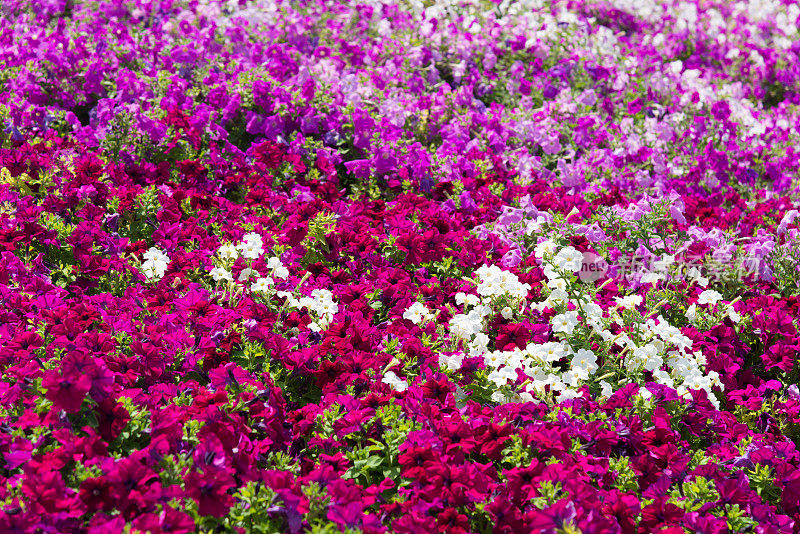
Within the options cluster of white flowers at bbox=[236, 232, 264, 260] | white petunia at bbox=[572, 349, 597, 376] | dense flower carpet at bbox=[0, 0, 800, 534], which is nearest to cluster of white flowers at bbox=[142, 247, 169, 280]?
dense flower carpet at bbox=[0, 0, 800, 534]

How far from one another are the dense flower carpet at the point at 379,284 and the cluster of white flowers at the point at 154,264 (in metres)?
0.01

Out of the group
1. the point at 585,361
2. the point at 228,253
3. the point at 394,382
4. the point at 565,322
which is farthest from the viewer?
the point at 228,253

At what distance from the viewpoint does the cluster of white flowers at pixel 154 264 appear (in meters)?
3.64

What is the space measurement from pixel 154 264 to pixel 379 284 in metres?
1.12

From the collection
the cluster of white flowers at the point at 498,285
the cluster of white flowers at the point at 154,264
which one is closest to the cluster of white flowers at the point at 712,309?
the cluster of white flowers at the point at 498,285

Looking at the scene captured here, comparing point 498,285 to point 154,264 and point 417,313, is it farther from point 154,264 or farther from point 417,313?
point 154,264

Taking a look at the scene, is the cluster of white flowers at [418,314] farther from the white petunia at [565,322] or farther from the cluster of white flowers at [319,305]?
the white petunia at [565,322]

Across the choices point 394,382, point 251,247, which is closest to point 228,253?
point 251,247

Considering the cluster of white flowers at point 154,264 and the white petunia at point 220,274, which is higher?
the white petunia at point 220,274

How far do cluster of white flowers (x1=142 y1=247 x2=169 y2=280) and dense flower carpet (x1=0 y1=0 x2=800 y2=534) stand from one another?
15 mm

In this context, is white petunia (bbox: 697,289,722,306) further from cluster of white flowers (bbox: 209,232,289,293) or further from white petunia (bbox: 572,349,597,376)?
cluster of white flowers (bbox: 209,232,289,293)

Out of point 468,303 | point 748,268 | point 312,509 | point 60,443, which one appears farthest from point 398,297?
point 748,268

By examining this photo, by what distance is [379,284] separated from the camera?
12.2 ft

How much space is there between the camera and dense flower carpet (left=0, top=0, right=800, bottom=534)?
2.59 metres
